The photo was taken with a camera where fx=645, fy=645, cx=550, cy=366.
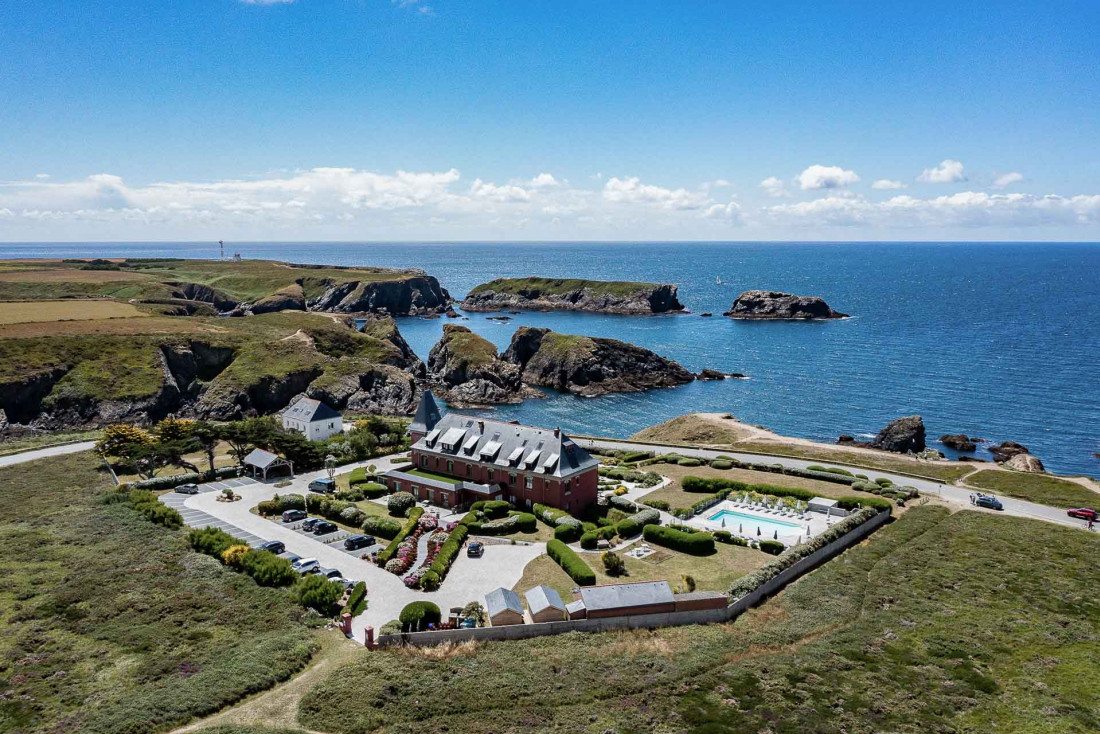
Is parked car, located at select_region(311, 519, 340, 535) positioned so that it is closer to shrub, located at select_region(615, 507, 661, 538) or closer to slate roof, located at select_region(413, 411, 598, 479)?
slate roof, located at select_region(413, 411, 598, 479)

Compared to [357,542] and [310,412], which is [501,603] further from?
[310,412]

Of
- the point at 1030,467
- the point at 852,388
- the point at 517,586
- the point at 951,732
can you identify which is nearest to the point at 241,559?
the point at 517,586

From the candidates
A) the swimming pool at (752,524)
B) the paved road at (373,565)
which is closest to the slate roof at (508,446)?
the paved road at (373,565)

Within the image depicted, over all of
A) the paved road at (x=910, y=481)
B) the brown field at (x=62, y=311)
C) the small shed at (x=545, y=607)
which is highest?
the brown field at (x=62, y=311)

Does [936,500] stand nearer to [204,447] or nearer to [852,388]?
[852,388]

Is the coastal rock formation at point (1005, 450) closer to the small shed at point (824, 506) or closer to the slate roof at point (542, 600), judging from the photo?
the small shed at point (824, 506)

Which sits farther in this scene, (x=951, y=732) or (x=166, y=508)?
(x=166, y=508)
